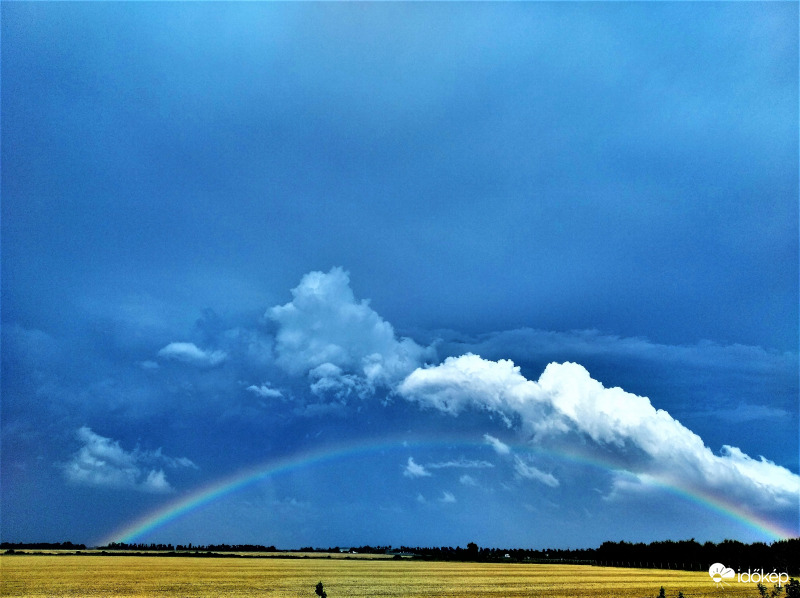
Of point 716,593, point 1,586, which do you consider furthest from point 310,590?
point 716,593

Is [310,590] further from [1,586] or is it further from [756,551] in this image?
[756,551]

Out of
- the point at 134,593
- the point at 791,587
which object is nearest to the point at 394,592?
the point at 134,593

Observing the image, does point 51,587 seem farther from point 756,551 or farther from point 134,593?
point 756,551

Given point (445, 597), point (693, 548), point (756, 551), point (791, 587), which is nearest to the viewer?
point (791, 587)

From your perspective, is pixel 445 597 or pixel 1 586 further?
pixel 1 586

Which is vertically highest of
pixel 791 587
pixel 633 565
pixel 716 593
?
pixel 791 587

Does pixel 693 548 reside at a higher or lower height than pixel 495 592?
lower

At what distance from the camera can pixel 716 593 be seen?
2872 inches

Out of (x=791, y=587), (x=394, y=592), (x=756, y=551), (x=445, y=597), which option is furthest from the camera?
(x=756, y=551)

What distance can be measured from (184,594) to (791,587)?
53.1m

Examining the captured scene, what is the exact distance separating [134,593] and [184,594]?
19.0ft

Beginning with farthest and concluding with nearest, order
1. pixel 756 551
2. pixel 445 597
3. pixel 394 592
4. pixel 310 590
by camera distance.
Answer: pixel 756 551 < pixel 310 590 < pixel 394 592 < pixel 445 597

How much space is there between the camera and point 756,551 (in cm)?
16438

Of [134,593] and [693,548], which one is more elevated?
[134,593]
